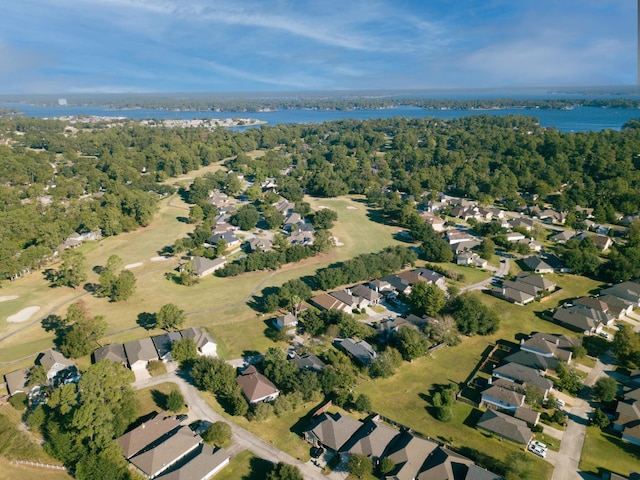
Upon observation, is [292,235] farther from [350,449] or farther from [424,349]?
[350,449]

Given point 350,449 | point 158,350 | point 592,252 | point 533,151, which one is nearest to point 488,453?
point 350,449

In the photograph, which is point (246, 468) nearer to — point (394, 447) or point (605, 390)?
point (394, 447)

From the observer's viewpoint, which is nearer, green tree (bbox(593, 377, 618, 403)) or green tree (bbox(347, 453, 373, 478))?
green tree (bbox(347, 453, 373, 478))

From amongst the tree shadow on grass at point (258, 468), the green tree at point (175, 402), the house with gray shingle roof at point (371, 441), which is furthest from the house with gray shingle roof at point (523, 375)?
the green tree at point (175, 402)

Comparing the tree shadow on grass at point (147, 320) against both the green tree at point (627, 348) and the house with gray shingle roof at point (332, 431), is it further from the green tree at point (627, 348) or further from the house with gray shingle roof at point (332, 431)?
the green tree at point (627, 348)

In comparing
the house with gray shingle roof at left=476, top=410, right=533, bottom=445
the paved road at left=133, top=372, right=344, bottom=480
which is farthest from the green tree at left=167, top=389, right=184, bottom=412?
the house with gray shingle roof at left=476, top=410, right=533, bottom=445

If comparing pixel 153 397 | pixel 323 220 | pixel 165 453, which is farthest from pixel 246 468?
pixel 323 220

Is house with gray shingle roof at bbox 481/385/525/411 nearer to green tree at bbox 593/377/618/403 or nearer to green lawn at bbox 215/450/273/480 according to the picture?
green tree at bbox 593/377/618/403
